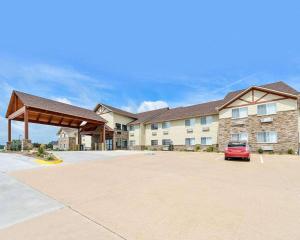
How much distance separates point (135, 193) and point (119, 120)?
3268 cm

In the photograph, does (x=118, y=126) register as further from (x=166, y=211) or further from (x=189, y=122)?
(x=166, y=211)

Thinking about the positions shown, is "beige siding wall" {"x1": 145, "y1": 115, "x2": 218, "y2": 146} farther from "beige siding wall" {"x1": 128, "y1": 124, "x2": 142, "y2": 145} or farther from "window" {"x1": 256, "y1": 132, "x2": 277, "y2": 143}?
"window" {"x1": 256, "y1": 132, "x2": 277, "y2": 143}

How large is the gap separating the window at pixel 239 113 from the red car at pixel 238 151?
10513mm

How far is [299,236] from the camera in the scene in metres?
3.97

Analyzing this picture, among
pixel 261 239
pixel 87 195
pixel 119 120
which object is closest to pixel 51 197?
pixel 87 195

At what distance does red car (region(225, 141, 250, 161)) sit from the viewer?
55.8 ft

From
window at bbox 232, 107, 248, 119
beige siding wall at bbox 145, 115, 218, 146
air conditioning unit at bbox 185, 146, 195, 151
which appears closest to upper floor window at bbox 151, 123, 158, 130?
beige siding wall at bbox 145, 115, 218, 146

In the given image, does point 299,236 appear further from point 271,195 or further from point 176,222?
point 271,195

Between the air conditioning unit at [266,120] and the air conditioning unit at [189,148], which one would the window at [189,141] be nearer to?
the air conditioning unit at [189,148]

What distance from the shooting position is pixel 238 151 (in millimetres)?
17109

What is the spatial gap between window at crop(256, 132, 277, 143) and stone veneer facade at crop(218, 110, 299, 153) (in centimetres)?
36

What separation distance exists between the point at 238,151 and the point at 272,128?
10.5 meters

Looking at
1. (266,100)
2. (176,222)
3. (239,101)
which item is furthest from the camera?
(239,101)

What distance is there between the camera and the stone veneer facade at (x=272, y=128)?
23172mm
